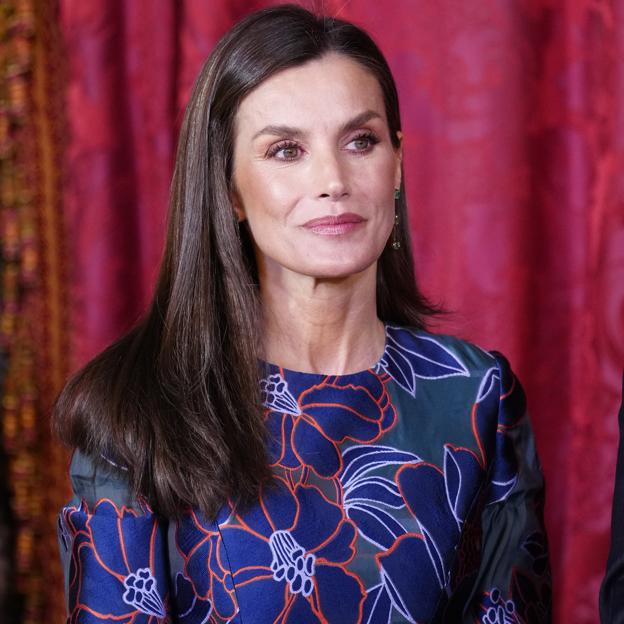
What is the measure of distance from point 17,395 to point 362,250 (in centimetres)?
83

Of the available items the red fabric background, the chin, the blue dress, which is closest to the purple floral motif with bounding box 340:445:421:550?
the blue dress

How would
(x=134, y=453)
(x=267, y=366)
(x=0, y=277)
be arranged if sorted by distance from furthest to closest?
(x=0, y=277) < (x=267, y=366) < (x=134, y=453)

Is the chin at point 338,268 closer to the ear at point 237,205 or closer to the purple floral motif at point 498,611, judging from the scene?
the ear at point 237,205

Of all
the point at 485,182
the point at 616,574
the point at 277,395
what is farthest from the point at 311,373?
the point at 485,182

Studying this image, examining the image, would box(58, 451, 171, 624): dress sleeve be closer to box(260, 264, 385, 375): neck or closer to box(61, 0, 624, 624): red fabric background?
box(260, 264, 385, 375): neck

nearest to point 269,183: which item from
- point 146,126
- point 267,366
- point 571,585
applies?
point 267,366

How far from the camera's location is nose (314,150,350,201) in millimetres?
1235

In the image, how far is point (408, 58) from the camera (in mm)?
1894

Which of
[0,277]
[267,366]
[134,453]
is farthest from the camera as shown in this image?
[0,277]

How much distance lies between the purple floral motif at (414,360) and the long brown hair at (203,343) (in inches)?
8.1

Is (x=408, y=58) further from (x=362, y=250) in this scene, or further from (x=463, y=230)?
(x=362, y=250)

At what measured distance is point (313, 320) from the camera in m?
1.35

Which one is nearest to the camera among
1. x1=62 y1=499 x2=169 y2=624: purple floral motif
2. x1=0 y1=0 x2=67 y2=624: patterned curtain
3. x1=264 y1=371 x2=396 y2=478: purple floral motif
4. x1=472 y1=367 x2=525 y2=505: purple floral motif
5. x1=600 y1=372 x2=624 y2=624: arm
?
x1=600 y1=372 x2=624 y2=624: arm

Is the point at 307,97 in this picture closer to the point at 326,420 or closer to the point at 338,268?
the point at 338,268
